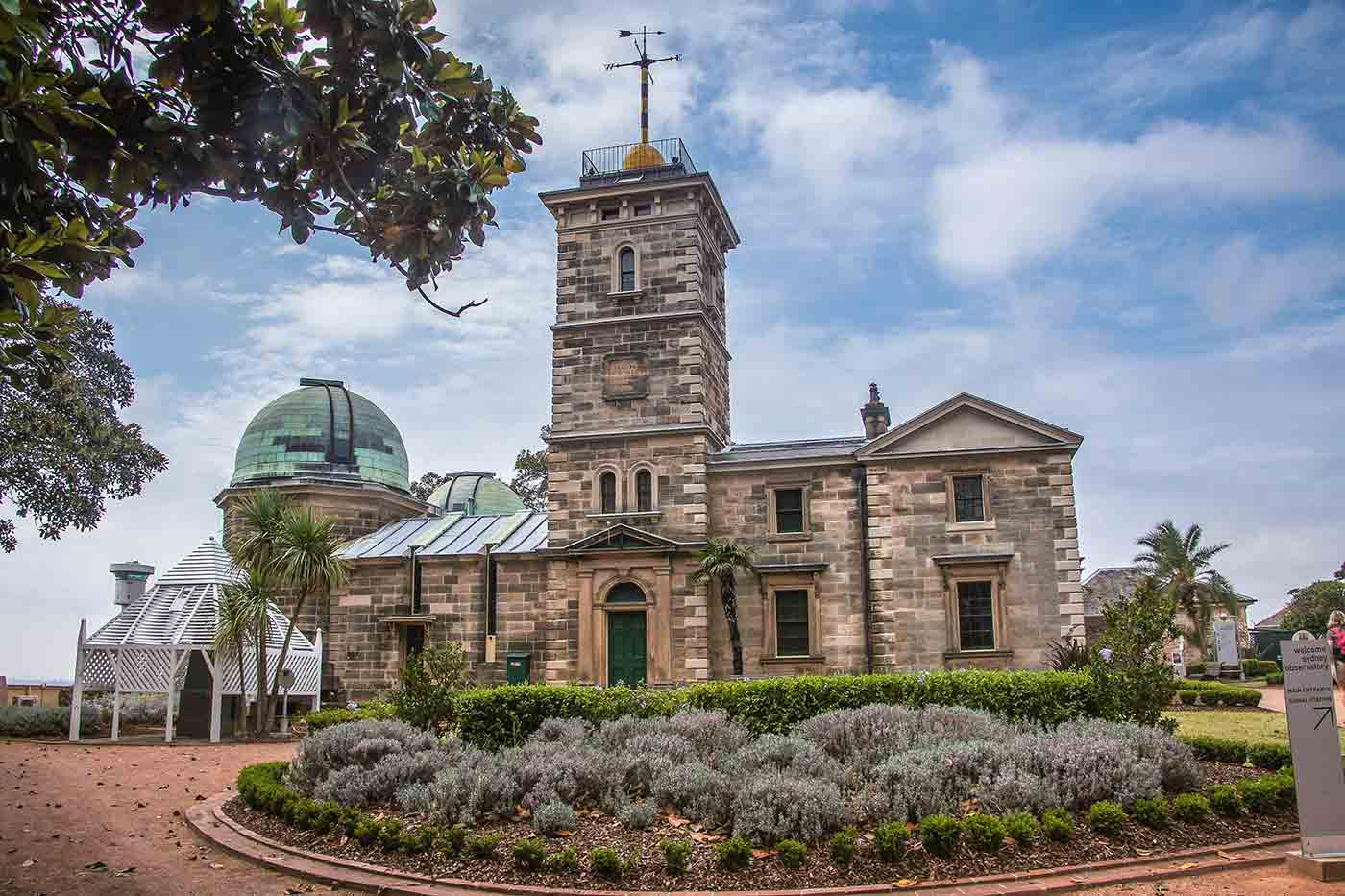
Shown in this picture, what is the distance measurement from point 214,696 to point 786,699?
13.1 m

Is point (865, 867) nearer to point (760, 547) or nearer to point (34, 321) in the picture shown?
point (34, 321)

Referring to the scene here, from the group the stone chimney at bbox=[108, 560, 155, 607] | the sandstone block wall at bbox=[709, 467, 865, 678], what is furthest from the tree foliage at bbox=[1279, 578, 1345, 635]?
the stone chimney at bbox=[108, 560, 155, 607]

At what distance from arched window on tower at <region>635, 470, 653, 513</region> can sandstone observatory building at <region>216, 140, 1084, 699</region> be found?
51mm

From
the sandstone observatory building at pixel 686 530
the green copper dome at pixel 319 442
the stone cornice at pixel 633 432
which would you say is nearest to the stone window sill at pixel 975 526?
the sandstone observatory building at pixel 686 530

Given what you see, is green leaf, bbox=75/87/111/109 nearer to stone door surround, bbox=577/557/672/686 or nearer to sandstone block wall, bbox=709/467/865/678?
stone door surround, bbox=577/557/672/686

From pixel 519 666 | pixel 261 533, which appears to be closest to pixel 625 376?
pixel 519 666

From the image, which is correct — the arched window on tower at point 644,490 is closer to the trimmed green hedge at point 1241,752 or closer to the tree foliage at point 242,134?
the trimmed green hedge at point 1241,752

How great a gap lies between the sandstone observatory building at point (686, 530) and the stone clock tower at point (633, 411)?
6 centimetres

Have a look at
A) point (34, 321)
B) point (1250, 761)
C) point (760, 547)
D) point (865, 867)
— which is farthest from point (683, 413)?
Answer: point (34, 321)

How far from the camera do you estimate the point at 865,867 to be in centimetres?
968

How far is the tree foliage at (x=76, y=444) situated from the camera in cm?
2828

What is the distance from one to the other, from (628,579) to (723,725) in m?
13.4

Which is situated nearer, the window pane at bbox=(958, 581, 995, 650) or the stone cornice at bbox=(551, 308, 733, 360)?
the window pane at bbox=(958, 581, 995, 650)

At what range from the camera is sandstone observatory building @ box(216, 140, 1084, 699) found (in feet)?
87.0
